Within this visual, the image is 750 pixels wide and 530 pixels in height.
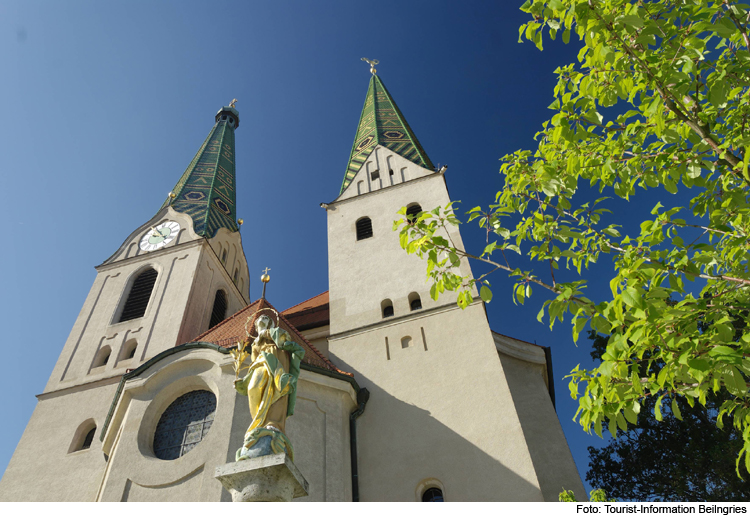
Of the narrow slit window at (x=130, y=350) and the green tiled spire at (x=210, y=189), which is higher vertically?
the green tiled spire at (x=210, y=189)

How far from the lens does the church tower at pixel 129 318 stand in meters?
12.9

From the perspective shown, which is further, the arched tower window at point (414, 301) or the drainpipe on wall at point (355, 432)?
the arched tower window at point (414, 301)

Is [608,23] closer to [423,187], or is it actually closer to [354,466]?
[354,466]

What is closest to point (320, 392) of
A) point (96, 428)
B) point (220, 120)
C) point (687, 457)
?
point (96, 428)

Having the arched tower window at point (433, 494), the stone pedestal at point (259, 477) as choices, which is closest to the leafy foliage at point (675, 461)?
the arched tower window at point (433, 494)

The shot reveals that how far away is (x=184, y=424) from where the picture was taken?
10.5m

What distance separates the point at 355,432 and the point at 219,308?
33.6ft

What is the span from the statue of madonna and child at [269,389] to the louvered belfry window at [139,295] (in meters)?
12.5

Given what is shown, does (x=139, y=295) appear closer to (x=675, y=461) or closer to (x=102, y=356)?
(x=102, y=356)

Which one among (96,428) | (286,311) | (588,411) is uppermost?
(286,311)

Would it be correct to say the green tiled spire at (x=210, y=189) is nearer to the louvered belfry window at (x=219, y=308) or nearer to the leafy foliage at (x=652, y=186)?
the louvered belfry window at (x=219, y=308)

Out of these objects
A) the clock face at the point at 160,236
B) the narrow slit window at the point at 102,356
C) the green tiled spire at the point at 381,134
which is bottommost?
the narrow slit window at the point at 102,356

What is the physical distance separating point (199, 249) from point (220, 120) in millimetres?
20126
